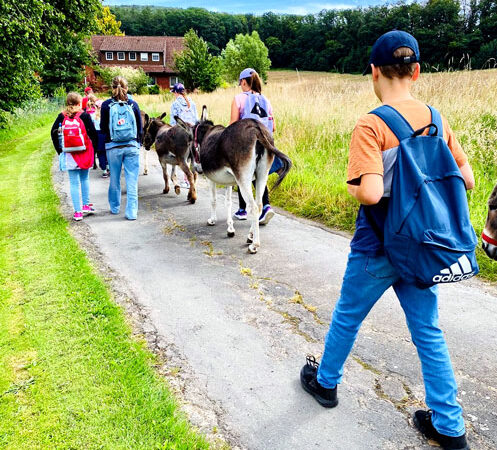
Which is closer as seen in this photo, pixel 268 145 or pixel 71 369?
pixel 71 369

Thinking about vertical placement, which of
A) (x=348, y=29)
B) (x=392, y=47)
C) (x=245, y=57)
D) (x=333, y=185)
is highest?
(x=348, y=29)

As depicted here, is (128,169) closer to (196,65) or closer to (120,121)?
(120,121)

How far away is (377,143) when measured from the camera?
2084 millimetres

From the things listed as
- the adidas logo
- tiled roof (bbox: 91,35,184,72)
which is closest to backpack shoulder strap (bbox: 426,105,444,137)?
the adidas logo

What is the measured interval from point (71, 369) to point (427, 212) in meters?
2.74

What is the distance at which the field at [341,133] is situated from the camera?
6.95 m

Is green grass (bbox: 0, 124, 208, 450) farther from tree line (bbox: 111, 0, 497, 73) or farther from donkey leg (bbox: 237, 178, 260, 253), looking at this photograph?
tree line (bbox: 111, 0, 497, 73)

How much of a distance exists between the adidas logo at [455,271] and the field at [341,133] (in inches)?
124

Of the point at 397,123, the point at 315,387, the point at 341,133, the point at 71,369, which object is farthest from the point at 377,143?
the point at 341,133

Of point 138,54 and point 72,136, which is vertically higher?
point 138,54

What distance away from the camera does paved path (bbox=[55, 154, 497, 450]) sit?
2629 mm

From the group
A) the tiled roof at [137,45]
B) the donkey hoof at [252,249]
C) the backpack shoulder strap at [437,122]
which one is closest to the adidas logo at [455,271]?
the backpack shoulder strap at [437,122]

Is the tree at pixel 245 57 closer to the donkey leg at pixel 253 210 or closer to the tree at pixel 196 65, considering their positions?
the tree at pixel 196 65

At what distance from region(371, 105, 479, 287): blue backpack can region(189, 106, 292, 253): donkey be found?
3375mm
